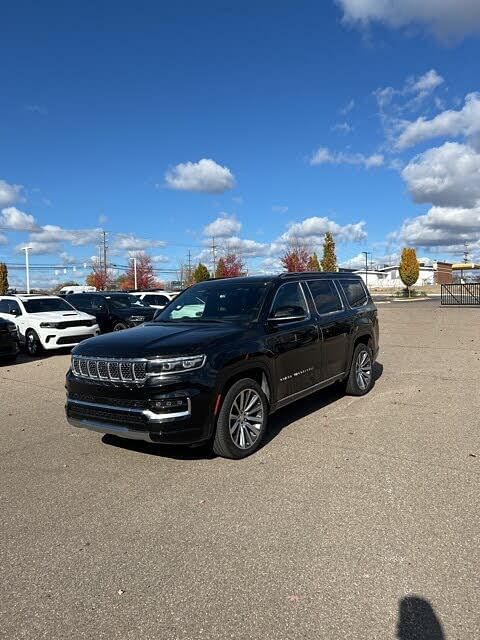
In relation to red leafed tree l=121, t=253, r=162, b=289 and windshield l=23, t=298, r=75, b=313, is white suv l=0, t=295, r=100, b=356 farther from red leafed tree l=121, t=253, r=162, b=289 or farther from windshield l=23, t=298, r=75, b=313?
red leafed tree l=121, t=253, r=162, b=289

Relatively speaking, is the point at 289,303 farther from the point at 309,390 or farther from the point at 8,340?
the point at 8,340

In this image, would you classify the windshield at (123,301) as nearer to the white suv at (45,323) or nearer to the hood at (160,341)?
the white suv at (45,323)

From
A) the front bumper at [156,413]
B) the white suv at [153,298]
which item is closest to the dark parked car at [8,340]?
the front bumper at [156,413]

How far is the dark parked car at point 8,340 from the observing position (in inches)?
463

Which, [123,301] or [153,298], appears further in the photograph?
[153,298]

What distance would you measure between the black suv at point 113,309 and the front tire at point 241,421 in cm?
1165

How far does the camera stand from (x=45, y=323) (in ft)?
43.3

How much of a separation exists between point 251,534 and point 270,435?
2320 mm

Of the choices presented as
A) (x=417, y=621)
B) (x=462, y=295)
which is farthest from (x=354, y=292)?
(x=462, y=295)

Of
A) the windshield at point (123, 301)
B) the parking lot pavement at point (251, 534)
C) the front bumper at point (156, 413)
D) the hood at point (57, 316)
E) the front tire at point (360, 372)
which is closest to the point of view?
the parking lot pavement at point (251, 534)

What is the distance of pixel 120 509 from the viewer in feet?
13.1

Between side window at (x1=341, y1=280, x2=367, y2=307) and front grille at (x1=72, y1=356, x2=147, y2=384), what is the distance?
397cm

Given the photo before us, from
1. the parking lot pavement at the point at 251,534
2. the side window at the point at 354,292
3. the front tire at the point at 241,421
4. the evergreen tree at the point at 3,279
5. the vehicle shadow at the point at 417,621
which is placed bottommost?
the vehicle shadow at the point at 417,621

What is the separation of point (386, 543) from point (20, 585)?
7.48 feet
